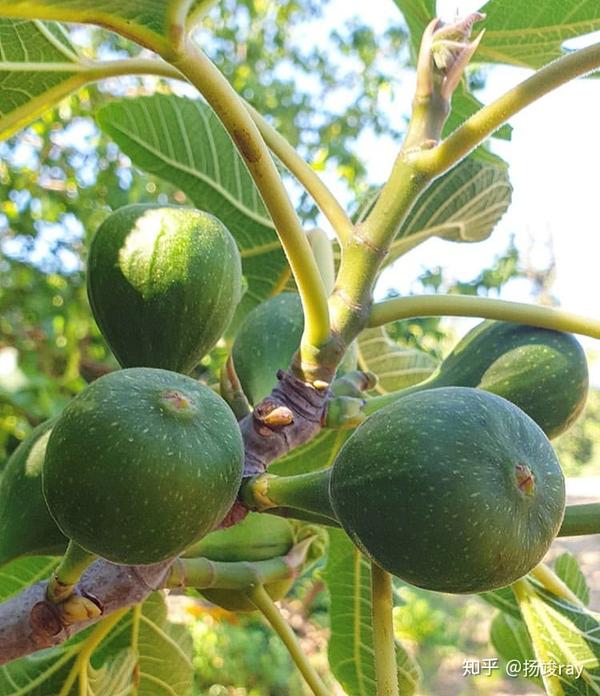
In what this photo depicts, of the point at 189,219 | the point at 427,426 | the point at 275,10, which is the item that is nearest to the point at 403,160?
the point at 189,219

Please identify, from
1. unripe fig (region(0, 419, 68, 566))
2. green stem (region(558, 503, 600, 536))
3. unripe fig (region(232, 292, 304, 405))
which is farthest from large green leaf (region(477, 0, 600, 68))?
unripe fig (region(0, 419, 68, 566))

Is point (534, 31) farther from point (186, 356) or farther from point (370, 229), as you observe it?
point (186, 356)

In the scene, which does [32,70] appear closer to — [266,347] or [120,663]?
[266,347]

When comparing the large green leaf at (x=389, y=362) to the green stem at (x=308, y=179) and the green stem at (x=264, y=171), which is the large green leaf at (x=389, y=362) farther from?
the green stem at (x=264, y=171)

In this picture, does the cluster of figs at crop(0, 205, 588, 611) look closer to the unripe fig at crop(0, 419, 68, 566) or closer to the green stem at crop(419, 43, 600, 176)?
the unripe fig at crop(0, 419, 68, 566)

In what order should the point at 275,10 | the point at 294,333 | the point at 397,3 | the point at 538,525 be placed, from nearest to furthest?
the point at 538,525, the point at 294,333, the point at 397,3, the point at 275,10

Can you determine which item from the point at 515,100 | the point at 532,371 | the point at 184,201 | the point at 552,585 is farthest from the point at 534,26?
the point at 184,201

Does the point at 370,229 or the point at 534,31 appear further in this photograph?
the point at 534,31
